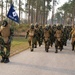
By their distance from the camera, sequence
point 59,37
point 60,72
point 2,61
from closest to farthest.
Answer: point 60,72 → point 2,61 → point 59,37

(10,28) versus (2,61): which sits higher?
(10,28)

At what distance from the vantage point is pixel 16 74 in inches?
375

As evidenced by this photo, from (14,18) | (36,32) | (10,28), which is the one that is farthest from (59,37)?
(10,28)

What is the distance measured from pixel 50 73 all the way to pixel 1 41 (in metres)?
3.49

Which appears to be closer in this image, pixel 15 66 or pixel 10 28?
pixel 15 66

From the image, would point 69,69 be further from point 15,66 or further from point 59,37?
point 59,37

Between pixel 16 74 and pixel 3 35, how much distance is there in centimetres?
358

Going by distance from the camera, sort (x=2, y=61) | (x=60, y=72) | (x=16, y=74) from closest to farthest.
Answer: (x=16, y=74) → (x=60, y=72) → (x=2, y=61)

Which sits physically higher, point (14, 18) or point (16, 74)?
point (14, 18)

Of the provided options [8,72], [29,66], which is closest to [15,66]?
[29,66]

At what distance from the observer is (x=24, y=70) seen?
10.5 metres

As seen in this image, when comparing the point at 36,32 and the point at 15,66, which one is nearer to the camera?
the point at 15,66

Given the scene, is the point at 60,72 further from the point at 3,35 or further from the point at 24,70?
the point at 3,35

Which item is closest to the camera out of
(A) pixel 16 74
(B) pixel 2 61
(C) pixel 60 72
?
(A) pixel 16 74
